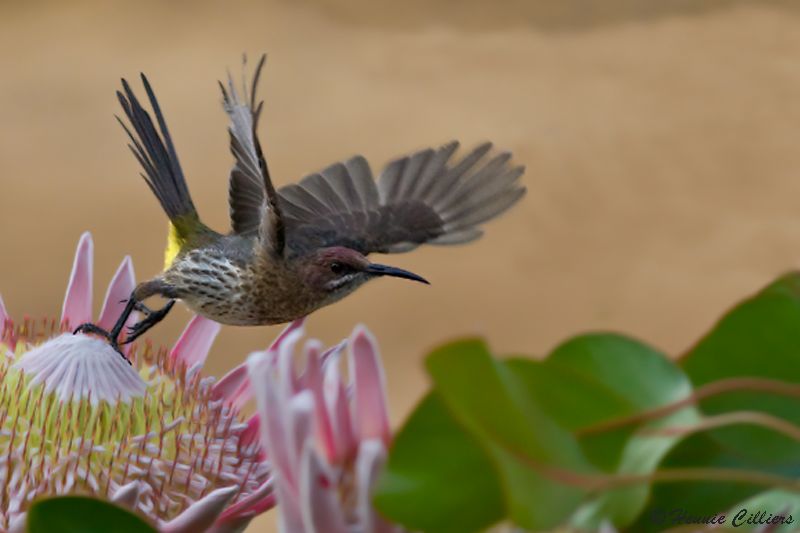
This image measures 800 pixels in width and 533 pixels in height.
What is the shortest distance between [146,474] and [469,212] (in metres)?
0.62

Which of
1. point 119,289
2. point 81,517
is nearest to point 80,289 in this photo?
point 119,289

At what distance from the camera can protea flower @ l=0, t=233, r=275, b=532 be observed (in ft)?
2.08

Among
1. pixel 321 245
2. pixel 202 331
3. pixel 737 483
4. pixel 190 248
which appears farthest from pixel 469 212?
pixel 737 483

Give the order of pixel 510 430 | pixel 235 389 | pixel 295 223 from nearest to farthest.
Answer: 1. pixel 510 430
2. pixel 235 389
3. pixel 295 223

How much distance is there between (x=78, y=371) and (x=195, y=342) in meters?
0.16

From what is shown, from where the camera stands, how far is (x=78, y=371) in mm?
678

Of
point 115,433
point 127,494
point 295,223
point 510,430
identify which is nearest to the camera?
point 510,430

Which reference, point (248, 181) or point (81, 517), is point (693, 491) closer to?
point (81, 517)

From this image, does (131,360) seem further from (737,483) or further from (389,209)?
(737,483)

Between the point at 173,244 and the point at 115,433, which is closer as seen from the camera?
the point at 115,433

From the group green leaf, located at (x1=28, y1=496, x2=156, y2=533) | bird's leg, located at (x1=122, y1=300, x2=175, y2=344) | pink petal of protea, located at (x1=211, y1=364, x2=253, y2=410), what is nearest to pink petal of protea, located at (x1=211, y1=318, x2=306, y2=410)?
pink petal of protea, located at (x1=211, y1=364, x2=253, y2=410)

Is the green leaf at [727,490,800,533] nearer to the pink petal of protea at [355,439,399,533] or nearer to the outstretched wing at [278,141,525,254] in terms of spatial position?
the pink petal of protea at [355,439,399,533]

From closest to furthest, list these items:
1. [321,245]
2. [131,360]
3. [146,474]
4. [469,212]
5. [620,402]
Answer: [620,402] → [146,474] → [131,360] → [321,245] → [469,212]

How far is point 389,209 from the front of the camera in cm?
118
